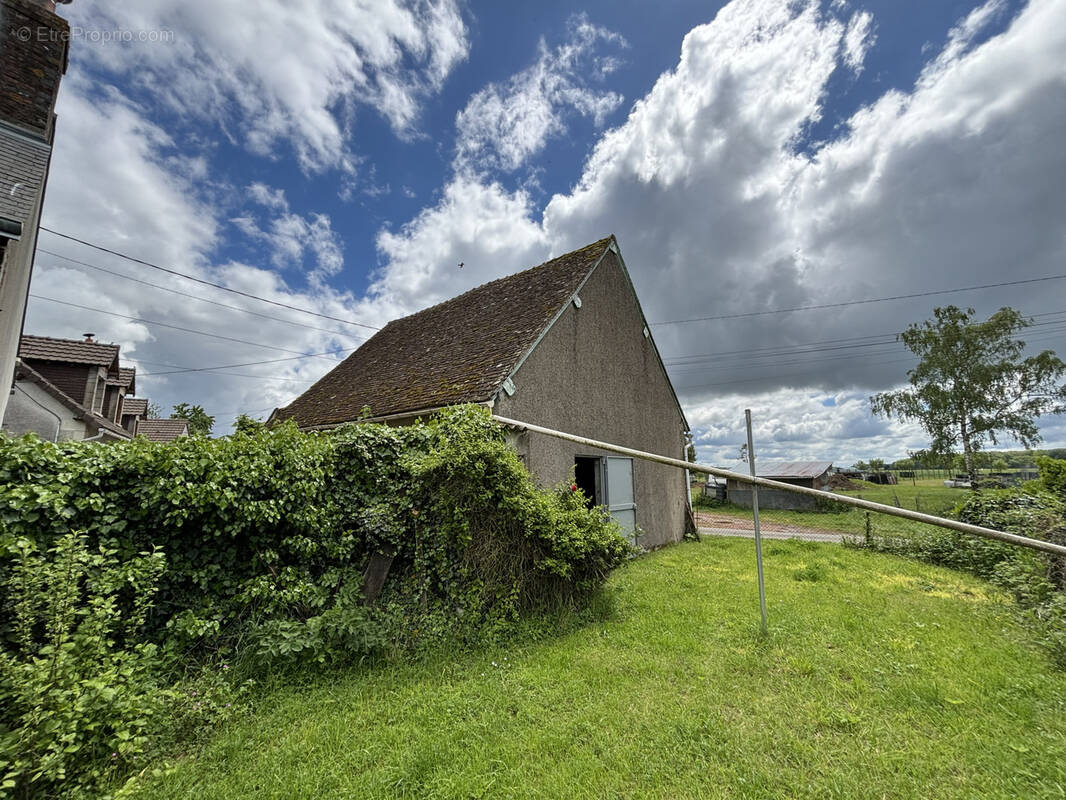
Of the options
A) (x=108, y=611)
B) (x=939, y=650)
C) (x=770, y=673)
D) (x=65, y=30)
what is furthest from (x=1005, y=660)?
(x=65, y=30)

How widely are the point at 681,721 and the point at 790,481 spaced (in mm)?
25743

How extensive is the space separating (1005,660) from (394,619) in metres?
6.09

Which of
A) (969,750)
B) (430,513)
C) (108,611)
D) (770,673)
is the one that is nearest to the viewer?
(969,750)

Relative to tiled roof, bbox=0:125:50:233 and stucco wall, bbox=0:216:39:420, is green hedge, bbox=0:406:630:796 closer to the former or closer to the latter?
tiled roof, bbox=0:125:50:233

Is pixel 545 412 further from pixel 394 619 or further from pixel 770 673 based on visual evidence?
pixel 770 673

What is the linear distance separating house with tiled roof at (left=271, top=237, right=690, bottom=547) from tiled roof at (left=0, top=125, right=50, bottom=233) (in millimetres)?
4773

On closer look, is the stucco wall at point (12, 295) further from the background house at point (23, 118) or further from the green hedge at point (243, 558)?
the green hedge at point (243, 558)

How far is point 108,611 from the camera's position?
122 inches

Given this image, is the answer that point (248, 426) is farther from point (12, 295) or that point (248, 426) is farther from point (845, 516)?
point (845, 516)

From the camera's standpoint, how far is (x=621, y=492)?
9.17m

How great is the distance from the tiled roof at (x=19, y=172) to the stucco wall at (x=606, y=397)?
250 inches

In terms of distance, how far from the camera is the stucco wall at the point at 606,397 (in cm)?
758

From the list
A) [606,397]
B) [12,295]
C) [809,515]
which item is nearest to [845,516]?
[809,515]

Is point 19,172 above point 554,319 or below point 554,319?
above
